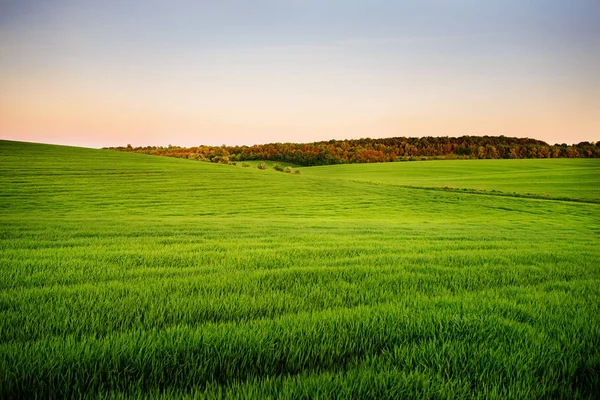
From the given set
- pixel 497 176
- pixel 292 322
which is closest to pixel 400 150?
pixel 497 176

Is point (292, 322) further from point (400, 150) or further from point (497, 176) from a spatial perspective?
point (400, 150)

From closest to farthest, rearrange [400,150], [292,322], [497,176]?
[292,322] → [497,176] → [400,150]

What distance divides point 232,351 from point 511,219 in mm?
30348

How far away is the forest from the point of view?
110 m

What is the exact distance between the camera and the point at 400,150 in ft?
399

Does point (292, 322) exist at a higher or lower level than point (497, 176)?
higher

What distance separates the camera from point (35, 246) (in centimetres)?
843

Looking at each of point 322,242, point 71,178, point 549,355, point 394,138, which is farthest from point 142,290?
point 394,138

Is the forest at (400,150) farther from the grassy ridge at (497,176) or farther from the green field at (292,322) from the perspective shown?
the green field at (292,322)

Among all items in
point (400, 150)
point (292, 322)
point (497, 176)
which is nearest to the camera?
point (292, 322)

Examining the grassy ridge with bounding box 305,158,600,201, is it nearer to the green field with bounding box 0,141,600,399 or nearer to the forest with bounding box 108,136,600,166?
the forest with bounding box 108,136,600,166

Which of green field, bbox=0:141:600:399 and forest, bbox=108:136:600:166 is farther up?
forest, bbox=108:136:600:166

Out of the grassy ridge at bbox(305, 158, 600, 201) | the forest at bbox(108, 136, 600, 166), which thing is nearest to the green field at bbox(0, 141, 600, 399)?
the grassy ridge at bbox(305, 158, 600, 201)

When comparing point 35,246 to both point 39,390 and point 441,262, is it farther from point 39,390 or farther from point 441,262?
point 441,262
